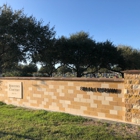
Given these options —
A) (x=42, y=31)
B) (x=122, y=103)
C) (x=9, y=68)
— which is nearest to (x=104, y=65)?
(x=42, y=31)

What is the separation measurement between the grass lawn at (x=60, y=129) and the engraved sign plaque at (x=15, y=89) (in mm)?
2259

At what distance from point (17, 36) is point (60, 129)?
531 inches

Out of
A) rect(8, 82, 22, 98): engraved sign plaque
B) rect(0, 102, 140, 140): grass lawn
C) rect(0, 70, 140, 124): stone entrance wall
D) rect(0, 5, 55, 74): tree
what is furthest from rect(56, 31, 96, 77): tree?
rect(0, 102, 140, 140): grass lawn

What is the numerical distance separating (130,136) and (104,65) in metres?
20.6

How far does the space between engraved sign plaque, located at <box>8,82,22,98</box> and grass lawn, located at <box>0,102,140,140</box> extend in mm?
2259

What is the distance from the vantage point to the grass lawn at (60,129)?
4031mm

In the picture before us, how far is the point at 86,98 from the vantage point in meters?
6.00

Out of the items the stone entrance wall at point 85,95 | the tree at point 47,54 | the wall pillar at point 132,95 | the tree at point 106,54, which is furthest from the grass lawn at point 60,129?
the tree at point 106,54

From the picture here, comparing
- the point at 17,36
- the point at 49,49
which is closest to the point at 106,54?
the point at 49,49

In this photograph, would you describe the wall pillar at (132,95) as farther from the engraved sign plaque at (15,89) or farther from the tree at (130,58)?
the tree at (130,58)

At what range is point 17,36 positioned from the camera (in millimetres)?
16344

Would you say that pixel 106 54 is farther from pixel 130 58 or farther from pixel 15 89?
pixel 15 89

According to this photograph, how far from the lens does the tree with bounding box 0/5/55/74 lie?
621 inches

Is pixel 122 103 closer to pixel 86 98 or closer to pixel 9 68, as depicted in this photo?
pixel 86 98
